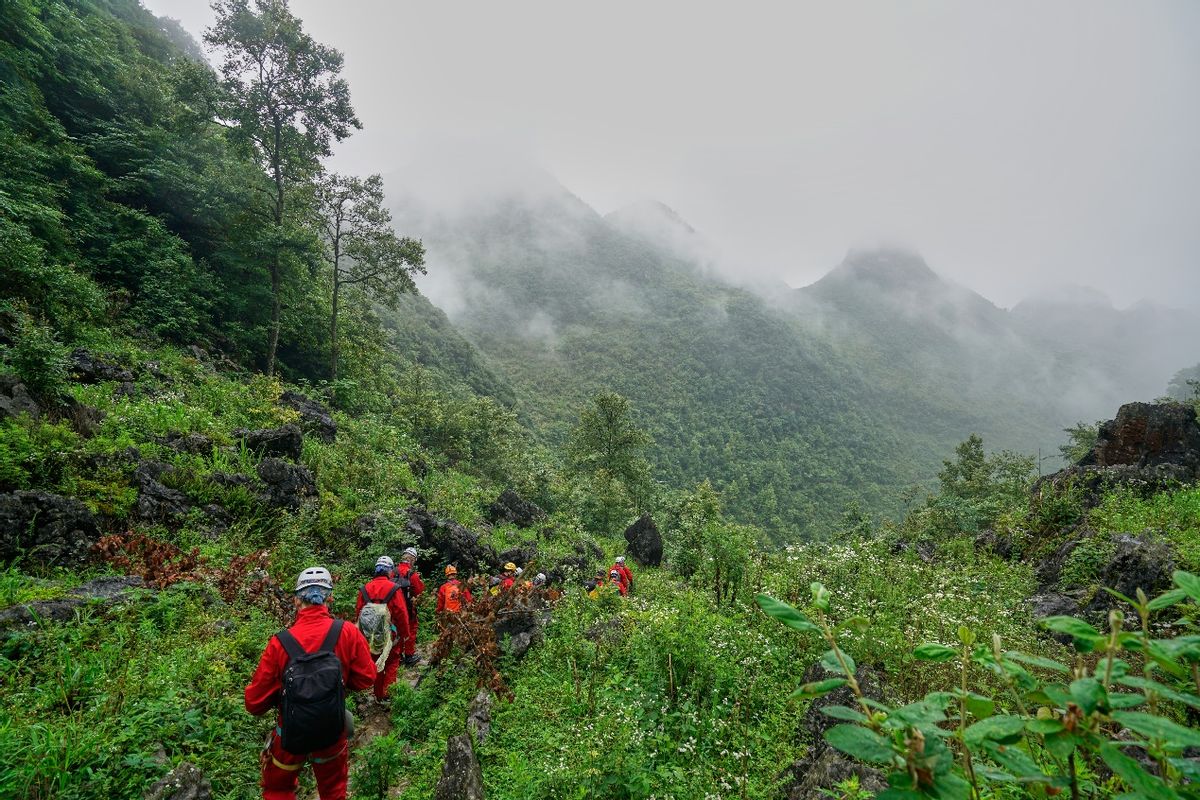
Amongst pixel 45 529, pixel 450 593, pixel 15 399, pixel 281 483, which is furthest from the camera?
pixel 281 483

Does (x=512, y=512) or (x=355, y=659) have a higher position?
(x=355, y=659)

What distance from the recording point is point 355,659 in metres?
4.50

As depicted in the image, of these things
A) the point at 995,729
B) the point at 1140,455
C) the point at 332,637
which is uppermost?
the point at 1140,455

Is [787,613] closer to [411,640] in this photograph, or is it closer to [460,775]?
[460,775]

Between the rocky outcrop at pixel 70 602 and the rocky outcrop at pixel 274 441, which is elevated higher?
the rocky outcrop at pixel 274 441

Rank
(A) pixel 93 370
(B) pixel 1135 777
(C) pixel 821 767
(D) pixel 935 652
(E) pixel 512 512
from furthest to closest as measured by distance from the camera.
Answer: (E) pixel 512 512
(A) pixel 93 370
(C) pixel 821 767
(D) pixel 935 652
(B) pixel 1135 777

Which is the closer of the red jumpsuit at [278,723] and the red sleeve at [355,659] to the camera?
the red jumpsuit at [278,723]

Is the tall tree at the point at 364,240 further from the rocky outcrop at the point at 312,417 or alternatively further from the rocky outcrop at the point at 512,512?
the rocky outcrop at the point at 512,512

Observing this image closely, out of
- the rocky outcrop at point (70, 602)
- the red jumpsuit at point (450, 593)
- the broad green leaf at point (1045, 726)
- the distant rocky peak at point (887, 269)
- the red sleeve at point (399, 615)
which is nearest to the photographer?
the broad green leaf at point (1045, 726)

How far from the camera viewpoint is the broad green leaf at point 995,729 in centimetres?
103

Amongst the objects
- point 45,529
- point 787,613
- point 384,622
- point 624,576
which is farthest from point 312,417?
point 787,613

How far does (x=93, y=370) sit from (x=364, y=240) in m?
9.88

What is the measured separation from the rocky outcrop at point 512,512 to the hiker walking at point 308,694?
11.0m

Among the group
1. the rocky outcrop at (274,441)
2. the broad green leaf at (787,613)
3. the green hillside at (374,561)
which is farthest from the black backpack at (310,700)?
the rocky outcrop at (274,441)
